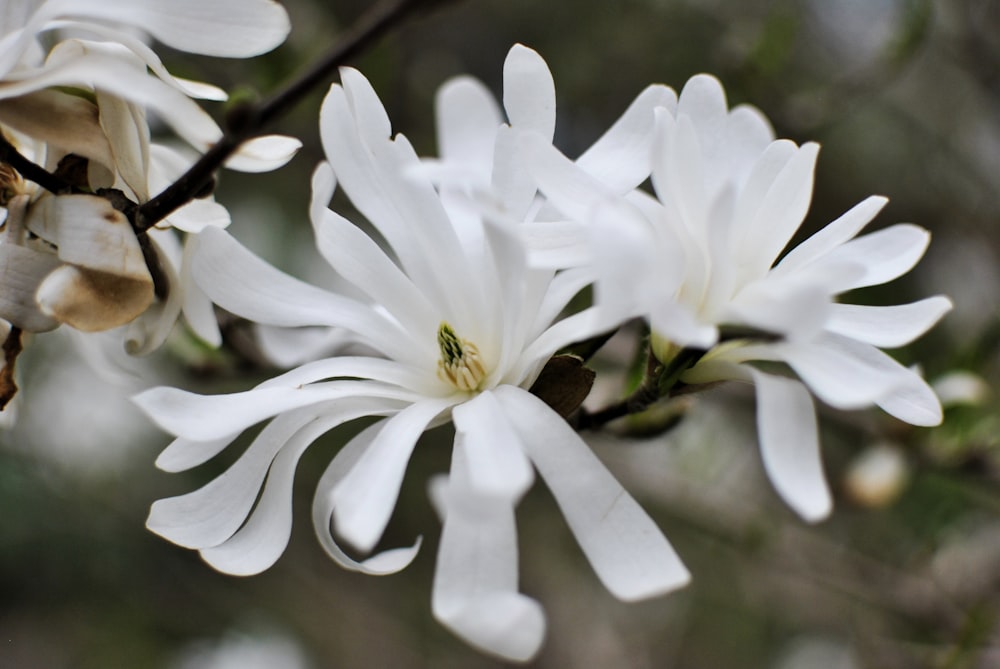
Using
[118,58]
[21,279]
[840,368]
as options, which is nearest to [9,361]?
[21,279]

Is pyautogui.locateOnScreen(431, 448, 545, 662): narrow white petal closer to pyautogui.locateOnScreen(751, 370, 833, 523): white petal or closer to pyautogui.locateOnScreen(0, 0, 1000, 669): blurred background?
pyautogui.locateOnScreen(751, 370, 833, 523): white petal

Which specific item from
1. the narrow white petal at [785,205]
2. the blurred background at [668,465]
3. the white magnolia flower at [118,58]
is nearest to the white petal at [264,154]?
the white magnolia flower at [118,58]

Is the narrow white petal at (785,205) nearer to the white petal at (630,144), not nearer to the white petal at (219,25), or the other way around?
the white petal at (630,144)

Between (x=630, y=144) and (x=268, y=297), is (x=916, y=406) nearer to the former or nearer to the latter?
(x=630, y=144)

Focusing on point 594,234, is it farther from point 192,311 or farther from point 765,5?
point 765,5

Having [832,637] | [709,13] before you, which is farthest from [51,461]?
[832,637]

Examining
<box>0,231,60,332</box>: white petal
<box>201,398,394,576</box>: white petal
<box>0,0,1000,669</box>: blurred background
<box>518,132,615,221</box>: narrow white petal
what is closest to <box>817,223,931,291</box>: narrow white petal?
<box>518,132,615,221</box>: narrow white petal
